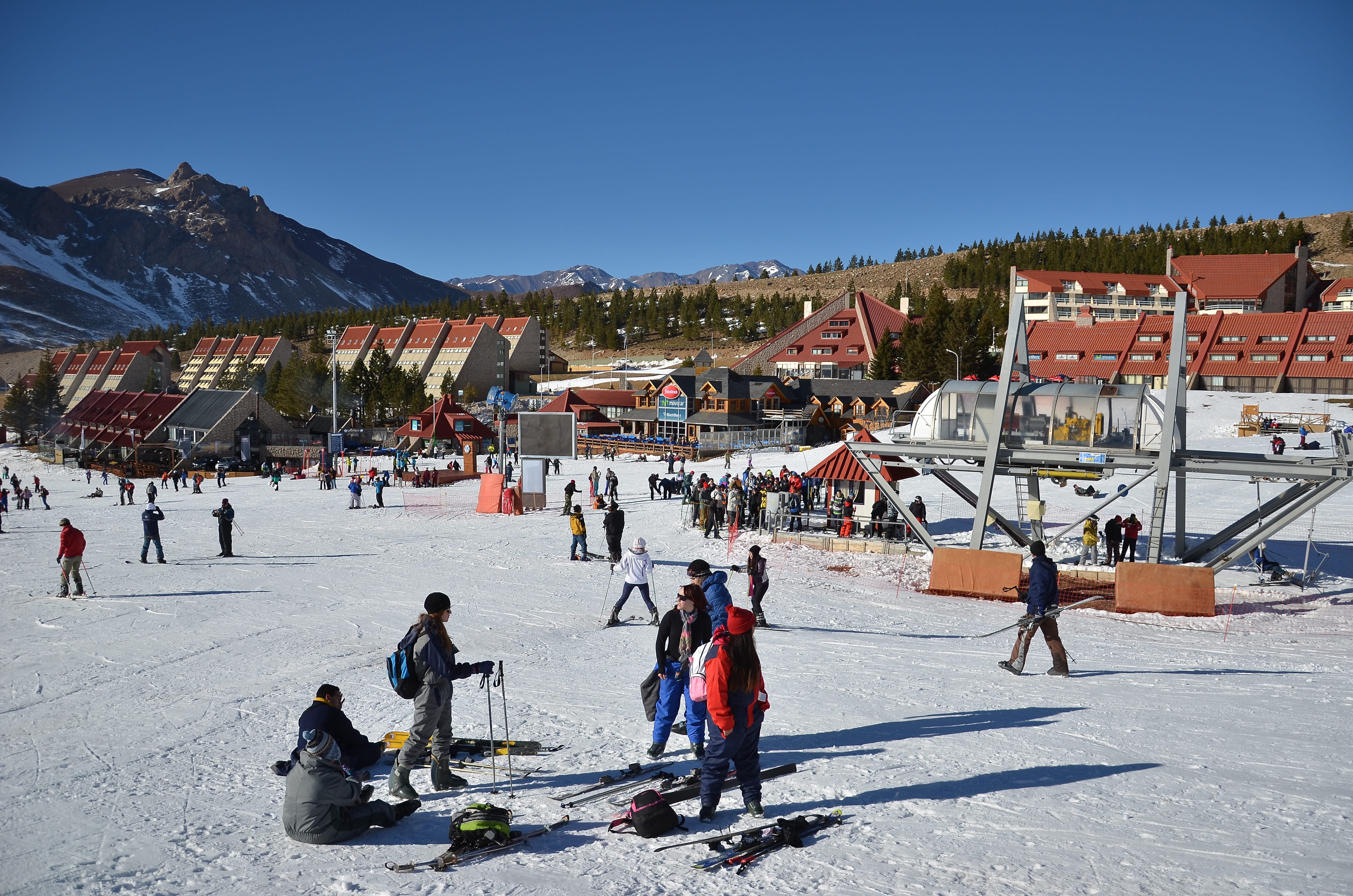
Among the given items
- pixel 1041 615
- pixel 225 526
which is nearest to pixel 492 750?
pixel 1041 615

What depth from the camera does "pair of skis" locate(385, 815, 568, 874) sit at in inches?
207

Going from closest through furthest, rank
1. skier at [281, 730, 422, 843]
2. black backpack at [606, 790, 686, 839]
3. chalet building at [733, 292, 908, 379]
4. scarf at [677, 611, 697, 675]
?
skier at [281, 730, 422, 843]
black backpack at [606, 790, 686, 839]
scarf at [677, 611, 697, 675]
chalet building at [733, 292, 908, 379]

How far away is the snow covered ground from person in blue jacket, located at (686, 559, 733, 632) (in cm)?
124

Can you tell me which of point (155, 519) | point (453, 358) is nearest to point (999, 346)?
point (453, 358)

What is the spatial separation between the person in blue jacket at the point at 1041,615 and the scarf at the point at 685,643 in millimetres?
4396

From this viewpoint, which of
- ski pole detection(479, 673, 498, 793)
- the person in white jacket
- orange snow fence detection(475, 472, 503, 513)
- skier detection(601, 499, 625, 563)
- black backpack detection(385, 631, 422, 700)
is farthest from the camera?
orange snow fence detection(475, 472, 503, 513)

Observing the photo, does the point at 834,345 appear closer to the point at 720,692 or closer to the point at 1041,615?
the point at 1041,615

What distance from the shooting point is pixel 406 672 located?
6141 mm

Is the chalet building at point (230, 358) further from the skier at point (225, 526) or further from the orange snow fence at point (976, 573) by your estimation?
the orange snow fence at point (976, 573)

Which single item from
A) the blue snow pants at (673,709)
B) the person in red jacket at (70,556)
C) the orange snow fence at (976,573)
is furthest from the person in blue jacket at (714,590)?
the person in red jacket at (70,556)

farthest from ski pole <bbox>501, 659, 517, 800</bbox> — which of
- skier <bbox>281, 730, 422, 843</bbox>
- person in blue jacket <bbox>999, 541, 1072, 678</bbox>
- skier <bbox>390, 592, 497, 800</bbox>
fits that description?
person in blue jacket <bbox>999, 541, 1072, 678</bbox>

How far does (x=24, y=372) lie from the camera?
155250mm

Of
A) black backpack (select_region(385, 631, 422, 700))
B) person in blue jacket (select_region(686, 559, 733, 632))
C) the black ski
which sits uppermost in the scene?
person in blue jacket (select_region(686, 559, 733, 632))

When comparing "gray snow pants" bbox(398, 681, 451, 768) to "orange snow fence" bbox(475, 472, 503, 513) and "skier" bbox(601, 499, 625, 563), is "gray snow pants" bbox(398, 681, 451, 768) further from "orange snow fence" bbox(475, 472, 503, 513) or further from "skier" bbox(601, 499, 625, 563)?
"orange snow fence" bbox(475, 472, 503, 513)
